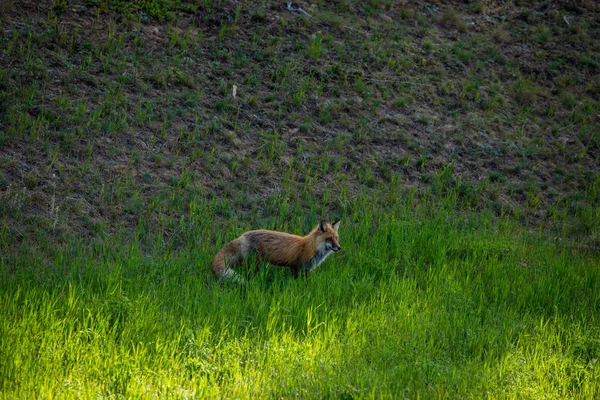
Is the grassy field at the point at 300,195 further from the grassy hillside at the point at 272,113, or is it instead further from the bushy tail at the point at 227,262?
the bushy tail at the point at 227,262

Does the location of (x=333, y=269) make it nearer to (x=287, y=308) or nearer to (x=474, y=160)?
(x=287, y=308)

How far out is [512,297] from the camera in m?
9.35

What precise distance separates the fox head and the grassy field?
20.2 inches

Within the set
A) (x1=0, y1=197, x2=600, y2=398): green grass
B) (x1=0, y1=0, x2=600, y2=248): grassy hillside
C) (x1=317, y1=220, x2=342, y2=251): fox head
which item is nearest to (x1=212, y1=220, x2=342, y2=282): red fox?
(x1=317, y1=220, x2=342, y2=251): fox head

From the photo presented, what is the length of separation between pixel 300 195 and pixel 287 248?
8.75ft

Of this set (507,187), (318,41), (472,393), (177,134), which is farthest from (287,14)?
(472,393)

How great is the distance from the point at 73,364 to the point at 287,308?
116 inches

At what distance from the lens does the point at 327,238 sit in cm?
928

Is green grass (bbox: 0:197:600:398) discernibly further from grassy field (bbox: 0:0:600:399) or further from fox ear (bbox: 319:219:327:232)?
fox ear (bbox: 319:219:327:232)

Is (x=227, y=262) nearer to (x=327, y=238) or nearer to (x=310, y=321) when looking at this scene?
(x=327, y=238)

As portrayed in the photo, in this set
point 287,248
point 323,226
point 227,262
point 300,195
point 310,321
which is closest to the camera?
point 310,321

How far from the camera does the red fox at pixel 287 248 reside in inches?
365

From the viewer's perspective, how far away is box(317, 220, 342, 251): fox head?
30.2 ft

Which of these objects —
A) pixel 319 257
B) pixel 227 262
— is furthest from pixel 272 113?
pixel 227 262
